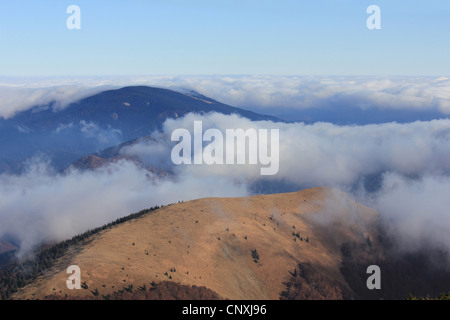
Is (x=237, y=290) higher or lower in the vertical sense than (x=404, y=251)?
higher

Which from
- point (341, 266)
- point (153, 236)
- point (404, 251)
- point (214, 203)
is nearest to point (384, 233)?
point (404, 251)

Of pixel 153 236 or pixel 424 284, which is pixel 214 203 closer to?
pixel 153 236

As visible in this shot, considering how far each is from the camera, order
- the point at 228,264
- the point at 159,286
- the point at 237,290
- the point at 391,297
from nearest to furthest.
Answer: the point at 159,286 → the point at 237,290 → the point at 228,264 → the point at 391,297

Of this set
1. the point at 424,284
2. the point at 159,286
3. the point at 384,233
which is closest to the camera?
the point at 159,286

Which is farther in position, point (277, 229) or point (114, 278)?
point (277, 229)
